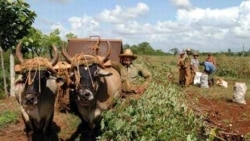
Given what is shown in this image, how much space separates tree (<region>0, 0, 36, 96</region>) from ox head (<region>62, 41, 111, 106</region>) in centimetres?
437

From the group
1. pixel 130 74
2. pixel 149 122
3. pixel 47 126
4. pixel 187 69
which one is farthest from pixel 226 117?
pixel 187 69

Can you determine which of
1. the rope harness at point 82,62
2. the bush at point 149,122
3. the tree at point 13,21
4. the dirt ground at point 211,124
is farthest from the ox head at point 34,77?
the tree at point 13,21

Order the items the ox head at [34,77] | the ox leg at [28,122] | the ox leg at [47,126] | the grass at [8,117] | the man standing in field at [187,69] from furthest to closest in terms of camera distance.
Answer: the man standing in field at [187,69]
the grass at [8,117]
the ox leg at [47,126]
the ox leg at [28,122]
the ox head at [34,77]

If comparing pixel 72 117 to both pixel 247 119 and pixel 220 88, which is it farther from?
pixel 220 88

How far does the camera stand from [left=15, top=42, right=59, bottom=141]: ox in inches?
243

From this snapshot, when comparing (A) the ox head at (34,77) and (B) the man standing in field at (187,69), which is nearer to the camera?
(A) the ox head at (34,77)

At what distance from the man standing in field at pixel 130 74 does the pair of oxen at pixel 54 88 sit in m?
0.42

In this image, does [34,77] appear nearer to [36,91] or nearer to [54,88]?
[36,91]

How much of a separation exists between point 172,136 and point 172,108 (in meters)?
1.12

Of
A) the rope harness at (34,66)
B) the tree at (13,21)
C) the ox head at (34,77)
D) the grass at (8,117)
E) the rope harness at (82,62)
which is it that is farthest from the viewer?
the tree at (13,21)

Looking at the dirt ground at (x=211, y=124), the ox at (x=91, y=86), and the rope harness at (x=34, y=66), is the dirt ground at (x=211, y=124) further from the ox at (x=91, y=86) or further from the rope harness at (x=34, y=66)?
the rope harness at (x=34, y=66)

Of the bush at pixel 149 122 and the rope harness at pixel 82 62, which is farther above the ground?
the rope harness at pixel 82 62

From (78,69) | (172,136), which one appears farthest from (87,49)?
(172,136)

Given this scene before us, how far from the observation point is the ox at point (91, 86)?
6.32m
